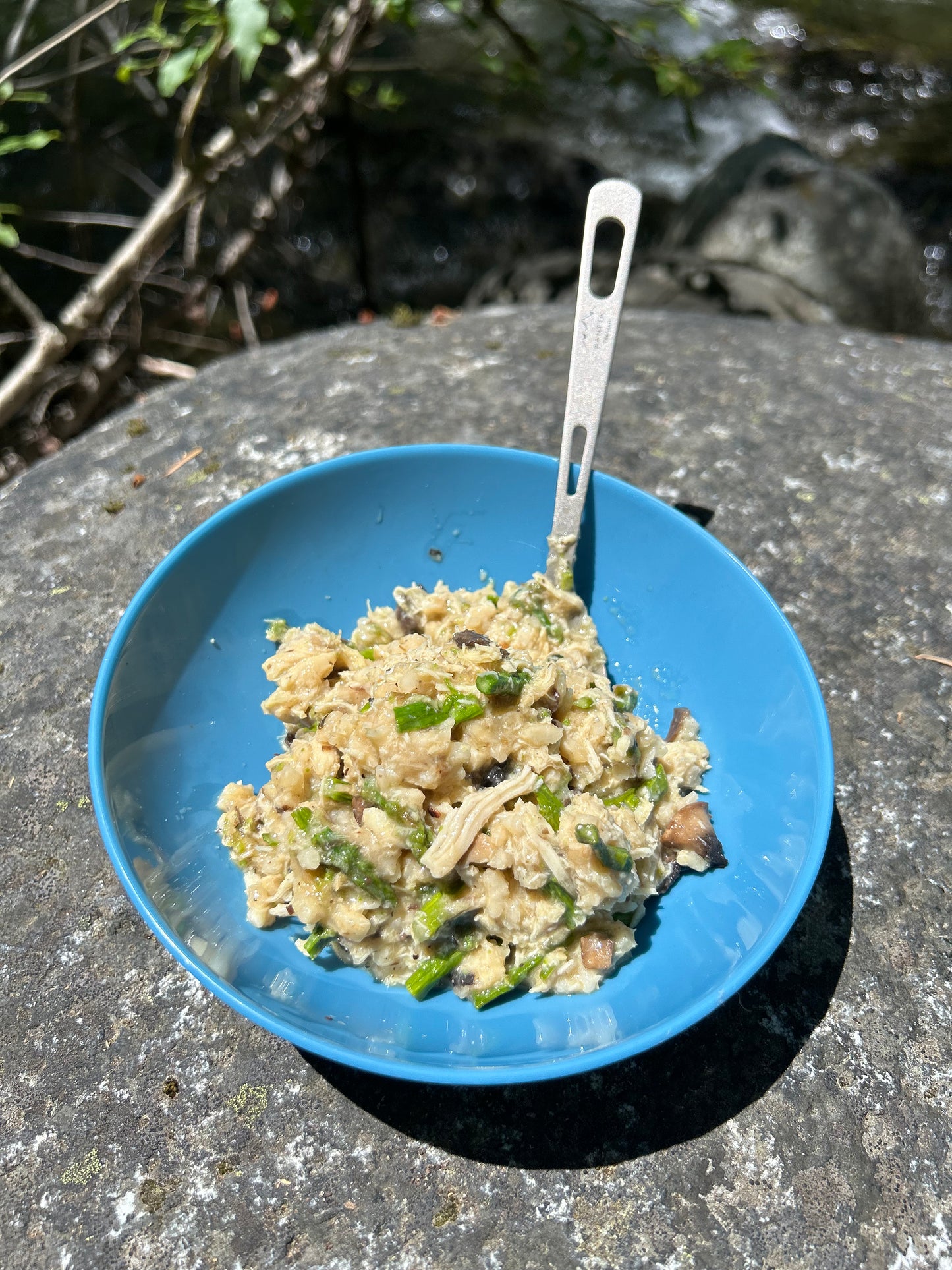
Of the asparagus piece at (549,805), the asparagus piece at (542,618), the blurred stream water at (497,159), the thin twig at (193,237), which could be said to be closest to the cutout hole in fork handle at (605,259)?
the blurred stream water at (497,159)

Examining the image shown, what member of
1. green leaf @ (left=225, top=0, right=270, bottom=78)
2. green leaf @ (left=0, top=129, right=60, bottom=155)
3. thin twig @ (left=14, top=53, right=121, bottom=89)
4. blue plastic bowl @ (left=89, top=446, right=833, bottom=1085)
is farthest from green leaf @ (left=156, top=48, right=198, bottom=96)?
blue plastic bowl @ (left=89, top=446, right=833, bottom=1085)

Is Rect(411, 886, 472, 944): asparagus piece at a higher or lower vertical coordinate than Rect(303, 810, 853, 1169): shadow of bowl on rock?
higher

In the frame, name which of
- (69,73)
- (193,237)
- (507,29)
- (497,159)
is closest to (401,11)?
(507,29)

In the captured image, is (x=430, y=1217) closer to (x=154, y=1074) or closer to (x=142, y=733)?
(x=154, y=1074)

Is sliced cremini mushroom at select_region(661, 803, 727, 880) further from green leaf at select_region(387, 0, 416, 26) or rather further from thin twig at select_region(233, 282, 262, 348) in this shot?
thin twig at select_region(233, 282, 262, 348)

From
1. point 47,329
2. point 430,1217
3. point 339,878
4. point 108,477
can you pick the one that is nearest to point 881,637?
point 339,878

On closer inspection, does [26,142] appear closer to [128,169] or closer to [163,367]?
[163,367]

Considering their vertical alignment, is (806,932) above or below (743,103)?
below
